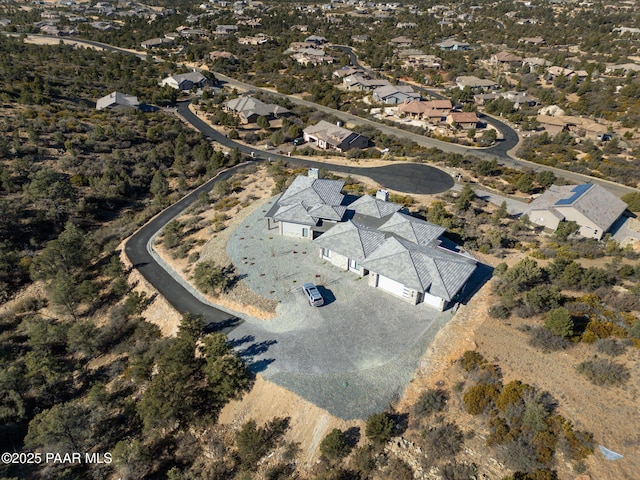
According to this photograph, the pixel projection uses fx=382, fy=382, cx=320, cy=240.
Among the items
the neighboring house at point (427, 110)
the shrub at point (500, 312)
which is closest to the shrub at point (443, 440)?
the shrub at point (500, 312)

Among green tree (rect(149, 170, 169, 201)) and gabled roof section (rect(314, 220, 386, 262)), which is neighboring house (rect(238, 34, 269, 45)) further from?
gabled roof section (rect(314, 220, 386, 262))

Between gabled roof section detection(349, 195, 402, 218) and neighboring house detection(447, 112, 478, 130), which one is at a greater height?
gabled roof section detection(349, 195, 402, 218)

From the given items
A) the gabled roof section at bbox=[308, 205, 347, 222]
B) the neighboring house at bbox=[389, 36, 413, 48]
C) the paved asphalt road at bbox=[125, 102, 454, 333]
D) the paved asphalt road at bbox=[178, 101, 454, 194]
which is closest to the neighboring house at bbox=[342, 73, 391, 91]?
the paved asphalt road at bbox=[125, 102, 454, 333]

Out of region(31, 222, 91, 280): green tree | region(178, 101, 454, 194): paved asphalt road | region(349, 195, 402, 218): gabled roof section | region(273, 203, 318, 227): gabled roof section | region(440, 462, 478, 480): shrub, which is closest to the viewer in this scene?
region(440, 462, 478, 480): shrub

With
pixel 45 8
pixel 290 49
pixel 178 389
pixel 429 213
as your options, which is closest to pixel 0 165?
pixel 178 389

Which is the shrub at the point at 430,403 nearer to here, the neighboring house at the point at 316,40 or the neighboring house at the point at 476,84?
the neighboring house at the point at 476,84

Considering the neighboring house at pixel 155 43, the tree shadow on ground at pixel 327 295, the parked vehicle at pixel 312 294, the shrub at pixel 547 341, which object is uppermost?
the shrub at pixel 547 341
